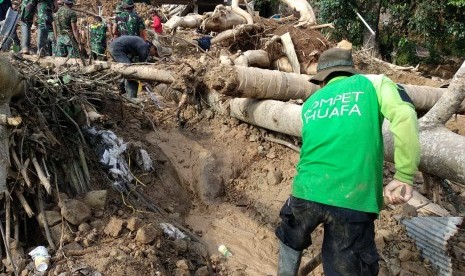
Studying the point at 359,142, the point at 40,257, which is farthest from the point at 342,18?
the point at 40,257

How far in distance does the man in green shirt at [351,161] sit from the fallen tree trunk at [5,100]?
190 centimetres

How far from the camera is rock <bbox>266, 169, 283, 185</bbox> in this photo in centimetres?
474

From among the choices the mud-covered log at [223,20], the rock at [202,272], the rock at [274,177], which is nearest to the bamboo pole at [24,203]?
the rock at [202,272]

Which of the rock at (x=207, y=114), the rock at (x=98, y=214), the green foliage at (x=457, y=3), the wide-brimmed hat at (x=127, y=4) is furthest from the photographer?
the green foliage at (x=457, y=3)

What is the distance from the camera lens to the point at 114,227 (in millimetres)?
3295

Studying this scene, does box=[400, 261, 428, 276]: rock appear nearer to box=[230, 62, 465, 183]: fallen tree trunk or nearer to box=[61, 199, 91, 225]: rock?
box=[230, 62, 465, 183]: fallen tree trunk

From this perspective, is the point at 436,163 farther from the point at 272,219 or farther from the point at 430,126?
the point at 272,219

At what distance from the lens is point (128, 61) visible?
22.5ft

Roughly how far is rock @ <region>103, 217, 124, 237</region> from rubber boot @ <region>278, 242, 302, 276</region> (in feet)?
3.83

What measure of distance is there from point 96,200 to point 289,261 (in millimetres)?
1538

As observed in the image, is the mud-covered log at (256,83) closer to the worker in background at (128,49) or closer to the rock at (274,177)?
the rock at (274,177)

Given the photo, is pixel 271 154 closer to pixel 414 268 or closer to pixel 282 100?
pixel 282 100

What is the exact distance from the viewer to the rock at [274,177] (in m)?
4.74

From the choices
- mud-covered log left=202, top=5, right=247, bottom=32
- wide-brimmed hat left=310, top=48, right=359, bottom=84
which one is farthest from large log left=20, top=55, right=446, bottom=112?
mud-covered log left=202, top=5, right=247, bottom=32
